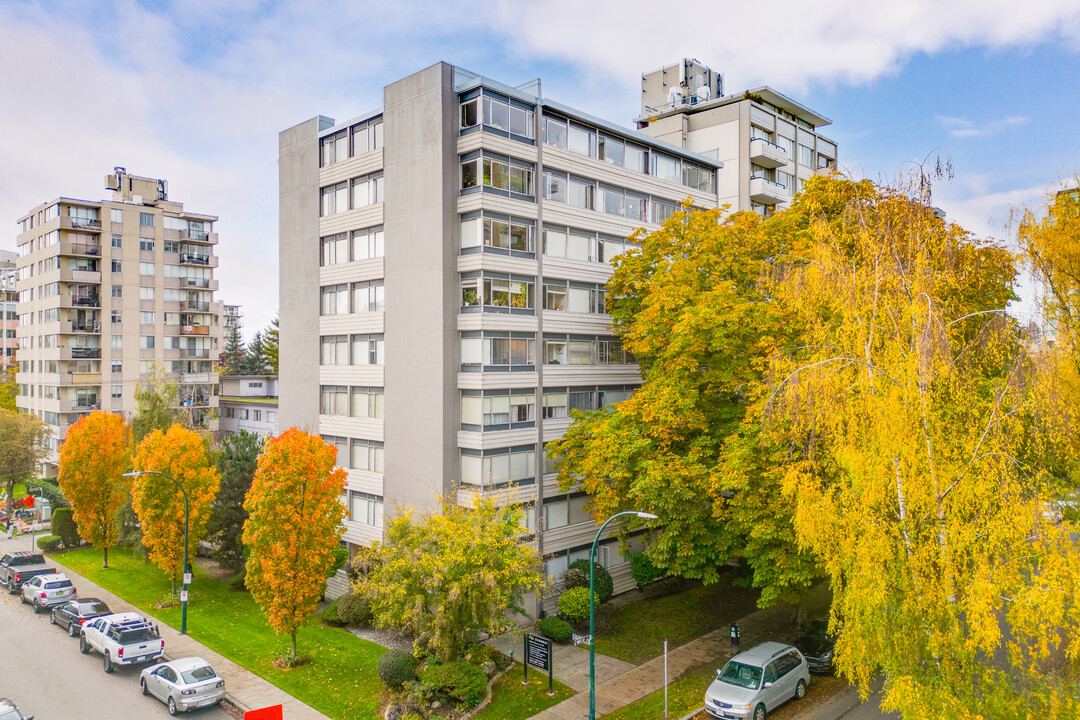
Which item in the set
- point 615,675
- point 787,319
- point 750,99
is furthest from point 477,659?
point 750,99

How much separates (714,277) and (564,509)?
43.0ft

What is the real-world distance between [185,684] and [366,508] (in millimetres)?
12109

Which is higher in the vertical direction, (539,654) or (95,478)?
(95,478)

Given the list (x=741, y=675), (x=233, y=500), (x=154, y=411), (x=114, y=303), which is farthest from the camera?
(x=114, y=303)

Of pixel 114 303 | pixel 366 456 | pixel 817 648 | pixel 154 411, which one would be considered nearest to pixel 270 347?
pixel 114 303

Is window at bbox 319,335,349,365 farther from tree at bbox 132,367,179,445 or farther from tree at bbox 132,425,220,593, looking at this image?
tree at bbox 132,367,179,445

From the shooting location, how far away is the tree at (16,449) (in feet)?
160

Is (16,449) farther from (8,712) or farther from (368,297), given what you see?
(8,712)

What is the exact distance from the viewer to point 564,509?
3253 cm

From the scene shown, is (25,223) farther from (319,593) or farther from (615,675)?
(615,675)

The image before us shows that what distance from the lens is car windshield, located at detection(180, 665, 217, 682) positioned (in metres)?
21.9

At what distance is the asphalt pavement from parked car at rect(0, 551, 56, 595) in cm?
441

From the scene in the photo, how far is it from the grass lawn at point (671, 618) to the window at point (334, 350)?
58.0ft

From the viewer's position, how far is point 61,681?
24000 mm
